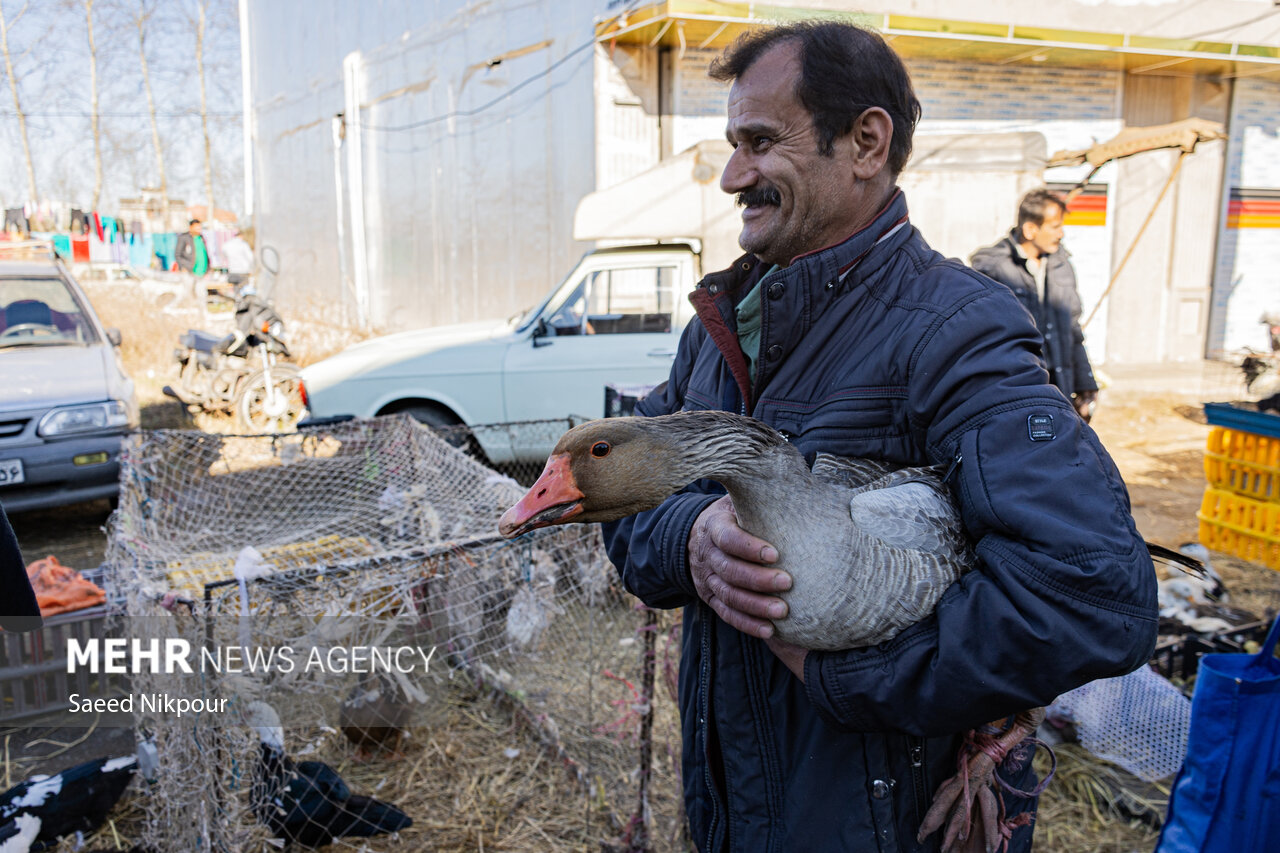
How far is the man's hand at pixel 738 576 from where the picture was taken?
1.32 metres

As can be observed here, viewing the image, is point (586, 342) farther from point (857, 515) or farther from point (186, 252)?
point (186, 252)

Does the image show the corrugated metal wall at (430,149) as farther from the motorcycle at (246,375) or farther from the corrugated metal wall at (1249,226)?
the corrugated metal wall at (1249,226)

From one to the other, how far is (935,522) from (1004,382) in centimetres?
26

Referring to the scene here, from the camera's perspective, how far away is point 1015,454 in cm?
121

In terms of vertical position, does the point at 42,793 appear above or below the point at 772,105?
below

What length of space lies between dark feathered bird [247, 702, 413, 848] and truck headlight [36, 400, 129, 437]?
445 cm

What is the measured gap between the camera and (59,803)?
2.99 metres

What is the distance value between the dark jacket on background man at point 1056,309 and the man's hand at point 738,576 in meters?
4.87

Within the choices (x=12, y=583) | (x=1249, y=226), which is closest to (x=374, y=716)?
(x=12, y=583)

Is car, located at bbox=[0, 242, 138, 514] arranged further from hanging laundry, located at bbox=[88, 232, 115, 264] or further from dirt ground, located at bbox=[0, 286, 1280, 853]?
hanging laundry, located at bbox=[88, 232, 115, 264]

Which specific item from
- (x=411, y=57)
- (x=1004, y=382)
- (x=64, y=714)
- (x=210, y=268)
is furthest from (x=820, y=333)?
(x=210, y=268)

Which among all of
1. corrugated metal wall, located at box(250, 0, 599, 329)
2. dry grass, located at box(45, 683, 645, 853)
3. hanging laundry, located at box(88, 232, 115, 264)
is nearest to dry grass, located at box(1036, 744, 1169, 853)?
dry grass, located at box(45, 683, 645, 853)

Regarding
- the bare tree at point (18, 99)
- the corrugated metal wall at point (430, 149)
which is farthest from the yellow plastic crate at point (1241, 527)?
the bare tree at point (18, 99)

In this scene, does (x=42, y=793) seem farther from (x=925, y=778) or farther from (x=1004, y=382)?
(x=1004, y=382)
